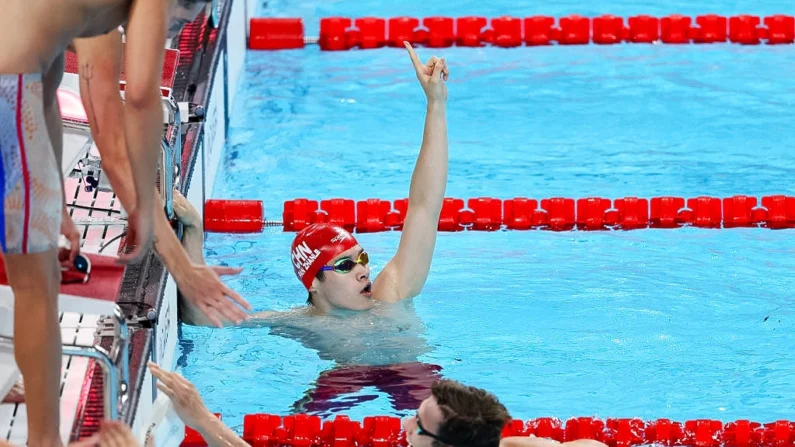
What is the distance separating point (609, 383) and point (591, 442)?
1.31 meters

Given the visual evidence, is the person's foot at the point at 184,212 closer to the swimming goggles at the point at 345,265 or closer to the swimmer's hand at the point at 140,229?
the swimming goggles at the point at 345,265

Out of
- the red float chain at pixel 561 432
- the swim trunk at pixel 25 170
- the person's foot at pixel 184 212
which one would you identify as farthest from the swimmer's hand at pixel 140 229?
the person's foot at pixel 184 212

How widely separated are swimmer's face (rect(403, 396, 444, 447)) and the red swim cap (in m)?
1.44

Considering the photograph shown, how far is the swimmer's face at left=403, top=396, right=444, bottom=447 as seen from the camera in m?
2.53

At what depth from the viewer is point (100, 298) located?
2713 millimetres

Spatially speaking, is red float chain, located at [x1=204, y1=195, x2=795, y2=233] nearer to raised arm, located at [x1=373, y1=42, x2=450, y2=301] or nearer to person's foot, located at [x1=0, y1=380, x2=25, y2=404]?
raised arm, located at [x1=373, y1=42, x2=450, y2=301]

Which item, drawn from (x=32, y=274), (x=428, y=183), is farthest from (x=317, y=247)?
(x=32, y=274)

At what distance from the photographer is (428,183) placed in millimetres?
3971

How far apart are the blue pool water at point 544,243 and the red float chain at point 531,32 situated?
0.07 metres

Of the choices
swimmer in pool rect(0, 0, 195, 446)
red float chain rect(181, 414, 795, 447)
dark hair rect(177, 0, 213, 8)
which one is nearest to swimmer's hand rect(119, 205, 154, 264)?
swimmer in pool rect(0, 0, 195, 446)

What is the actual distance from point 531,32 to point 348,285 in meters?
3.84

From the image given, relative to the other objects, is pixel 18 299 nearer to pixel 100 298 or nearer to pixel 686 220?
pixel 100 298

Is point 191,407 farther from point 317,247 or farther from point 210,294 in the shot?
point 317,247

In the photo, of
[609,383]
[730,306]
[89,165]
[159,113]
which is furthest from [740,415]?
[159,113]
